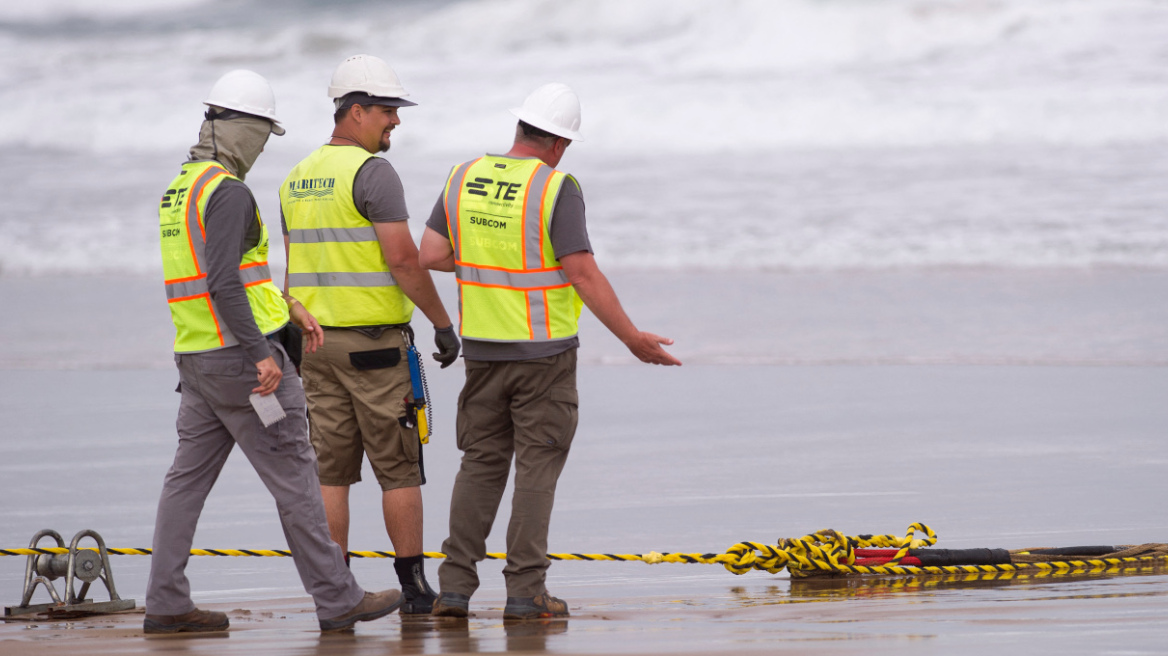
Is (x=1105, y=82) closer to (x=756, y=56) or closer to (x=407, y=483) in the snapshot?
(x=756, y=56)

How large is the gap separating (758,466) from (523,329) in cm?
265

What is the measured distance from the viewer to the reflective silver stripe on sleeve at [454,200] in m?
4.07

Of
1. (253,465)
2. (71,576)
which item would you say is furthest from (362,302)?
(71,576)

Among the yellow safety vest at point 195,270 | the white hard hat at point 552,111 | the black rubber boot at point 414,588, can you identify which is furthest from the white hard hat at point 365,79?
the black rubber boot at point 414,588

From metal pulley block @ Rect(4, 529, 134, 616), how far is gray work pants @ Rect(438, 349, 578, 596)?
3.66 ft

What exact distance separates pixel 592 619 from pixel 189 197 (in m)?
1.66

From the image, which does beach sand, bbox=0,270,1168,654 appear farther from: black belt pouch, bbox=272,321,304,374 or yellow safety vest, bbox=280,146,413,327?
yellow safety vest, bbox=280,146,413,327

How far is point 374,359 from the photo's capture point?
423cm

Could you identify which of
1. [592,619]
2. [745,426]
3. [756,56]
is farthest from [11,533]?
[756,56]

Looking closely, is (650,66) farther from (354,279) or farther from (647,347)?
(647,347)

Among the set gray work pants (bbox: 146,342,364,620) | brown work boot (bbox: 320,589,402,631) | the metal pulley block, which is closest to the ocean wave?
the metal pulley block

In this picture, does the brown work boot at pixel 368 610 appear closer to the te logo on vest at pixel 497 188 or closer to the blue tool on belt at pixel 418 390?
the blue tool on belt at pixel 418 390

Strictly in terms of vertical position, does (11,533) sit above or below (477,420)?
below

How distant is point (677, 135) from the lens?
20.2 meters
